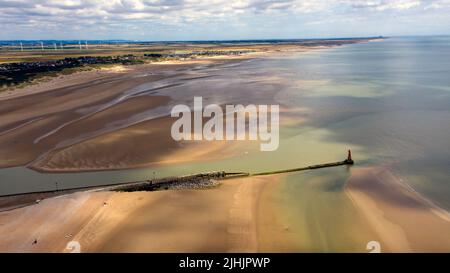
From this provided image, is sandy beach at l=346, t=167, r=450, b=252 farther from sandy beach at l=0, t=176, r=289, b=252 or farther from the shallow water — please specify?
sandy beach at l=0, t=176, r=289, b=252

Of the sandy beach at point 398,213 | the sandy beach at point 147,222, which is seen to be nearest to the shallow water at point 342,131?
the sandy beach at point 398,213

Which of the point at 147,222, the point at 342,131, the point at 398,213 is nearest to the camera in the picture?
the point at 147,222

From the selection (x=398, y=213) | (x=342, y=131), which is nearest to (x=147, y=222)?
(x=398, y=213)

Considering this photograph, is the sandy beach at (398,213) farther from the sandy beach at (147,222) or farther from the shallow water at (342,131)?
the sandy beach at (147,222)

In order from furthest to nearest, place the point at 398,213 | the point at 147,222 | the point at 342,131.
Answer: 1. the point at 342,131
2. the point at 398,213
3. the point at 147,222

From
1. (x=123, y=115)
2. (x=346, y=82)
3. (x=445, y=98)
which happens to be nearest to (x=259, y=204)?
(x=123, y=115)

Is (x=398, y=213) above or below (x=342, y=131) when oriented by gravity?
below

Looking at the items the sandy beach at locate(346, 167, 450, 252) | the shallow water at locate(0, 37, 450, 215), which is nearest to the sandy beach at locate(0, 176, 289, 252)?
the shallow water at locate(0, 37, 450, 215)

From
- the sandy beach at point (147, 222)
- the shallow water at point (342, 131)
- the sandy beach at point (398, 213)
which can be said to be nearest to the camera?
the sandy beach at point (147, 222)

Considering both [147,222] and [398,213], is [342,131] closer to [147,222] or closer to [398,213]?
[398,213]

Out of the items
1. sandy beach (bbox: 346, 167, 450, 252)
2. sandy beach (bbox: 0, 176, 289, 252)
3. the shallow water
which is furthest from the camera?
the shallow water
